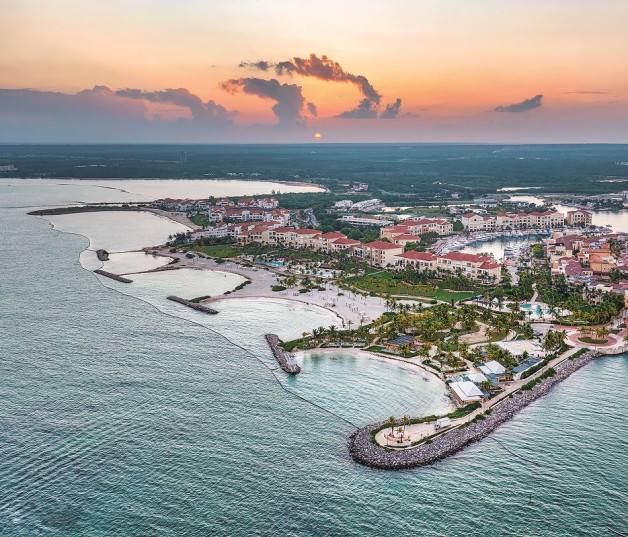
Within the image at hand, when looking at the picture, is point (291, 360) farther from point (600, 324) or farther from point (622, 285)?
point (622, 285)

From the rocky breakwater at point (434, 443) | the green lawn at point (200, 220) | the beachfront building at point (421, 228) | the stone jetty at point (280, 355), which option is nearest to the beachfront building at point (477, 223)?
the beachfront building at point (421, 228)

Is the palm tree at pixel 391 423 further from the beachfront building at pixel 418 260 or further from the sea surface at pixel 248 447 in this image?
the beachfront building at pixel 418 260

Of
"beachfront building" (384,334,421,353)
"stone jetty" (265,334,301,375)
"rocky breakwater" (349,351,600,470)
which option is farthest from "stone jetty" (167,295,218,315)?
"rocky breakwater" (349,351,600,470)

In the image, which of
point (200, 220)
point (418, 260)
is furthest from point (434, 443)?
point (200, 220)

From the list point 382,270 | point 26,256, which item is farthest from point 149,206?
point 382,270

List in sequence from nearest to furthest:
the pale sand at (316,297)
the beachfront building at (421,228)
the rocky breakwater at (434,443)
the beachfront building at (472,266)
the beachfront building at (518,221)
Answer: the rocky breakwater at (434,443)
the pale sand at (316,297)
the beachfront building at (472,266)
the beachfront building at (421,228)
the beachfront building at (518,221)

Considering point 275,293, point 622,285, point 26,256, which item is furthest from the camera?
point 26,256

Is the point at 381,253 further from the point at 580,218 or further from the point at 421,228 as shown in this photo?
the point at 580,218
